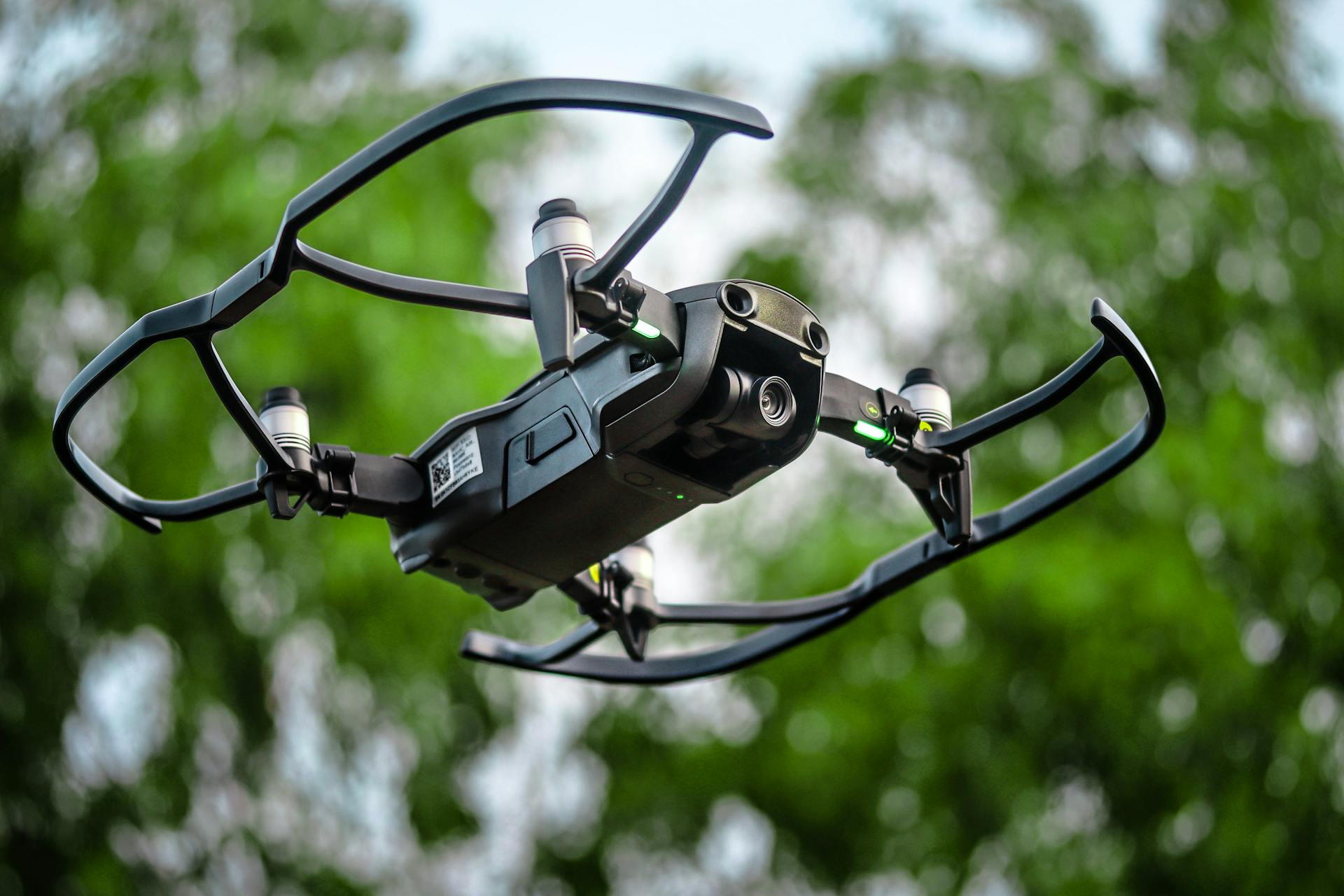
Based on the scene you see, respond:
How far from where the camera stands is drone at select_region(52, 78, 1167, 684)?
4.40 ft

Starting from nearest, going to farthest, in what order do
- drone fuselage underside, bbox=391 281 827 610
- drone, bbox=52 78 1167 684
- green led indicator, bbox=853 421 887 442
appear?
drone, bbox=52 78 1167 684 → drone fuselage underside, bbox=391 281 827 610 → green led indicator, bbox=853 421 887 442

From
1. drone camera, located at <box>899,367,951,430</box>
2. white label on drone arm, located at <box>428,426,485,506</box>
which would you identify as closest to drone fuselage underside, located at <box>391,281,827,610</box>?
white label on drone arm, located at <box>428,426,485,506</box>

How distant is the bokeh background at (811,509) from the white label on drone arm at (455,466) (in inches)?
140

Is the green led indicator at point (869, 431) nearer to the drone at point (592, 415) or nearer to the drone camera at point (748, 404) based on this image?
the drone at point (592, 415)

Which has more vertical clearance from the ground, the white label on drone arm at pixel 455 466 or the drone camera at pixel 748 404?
the white label on drone arm at pixel 455 466

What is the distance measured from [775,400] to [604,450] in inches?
7.1

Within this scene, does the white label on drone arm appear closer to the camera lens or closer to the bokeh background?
the camera lens

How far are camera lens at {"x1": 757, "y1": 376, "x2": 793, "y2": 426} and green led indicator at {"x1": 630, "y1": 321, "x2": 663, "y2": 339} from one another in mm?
128

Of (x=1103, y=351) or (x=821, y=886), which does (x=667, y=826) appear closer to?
(x=821, y=886)

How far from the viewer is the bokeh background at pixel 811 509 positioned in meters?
5.01

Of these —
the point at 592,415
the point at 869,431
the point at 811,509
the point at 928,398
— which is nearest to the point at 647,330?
the point at 592,415

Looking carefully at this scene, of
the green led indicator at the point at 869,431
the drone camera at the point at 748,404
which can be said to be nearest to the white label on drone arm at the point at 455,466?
the drone camera at the point at 748,404

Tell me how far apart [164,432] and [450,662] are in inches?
53.0

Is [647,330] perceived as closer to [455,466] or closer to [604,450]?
[604,450]
